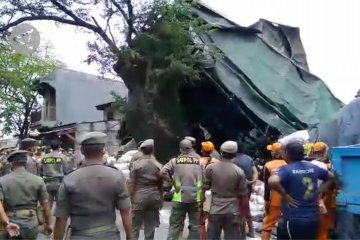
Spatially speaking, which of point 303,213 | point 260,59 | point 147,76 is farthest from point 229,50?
point 303,213

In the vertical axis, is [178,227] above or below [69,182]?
below

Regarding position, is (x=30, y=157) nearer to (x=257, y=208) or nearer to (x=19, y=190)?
(x=257, y=208)

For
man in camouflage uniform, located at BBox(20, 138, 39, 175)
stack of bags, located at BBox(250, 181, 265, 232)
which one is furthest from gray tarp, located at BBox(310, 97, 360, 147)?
man in camouflage uniform, located at BBox(20, 138, 39, 175)

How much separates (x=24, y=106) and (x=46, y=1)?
29.7 metres

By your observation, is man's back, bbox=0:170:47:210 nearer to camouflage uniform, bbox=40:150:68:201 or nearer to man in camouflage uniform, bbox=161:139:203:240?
man in camouflage uniform, bbox=161:139:203:240

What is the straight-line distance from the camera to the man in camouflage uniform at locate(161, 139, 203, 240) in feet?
30.8

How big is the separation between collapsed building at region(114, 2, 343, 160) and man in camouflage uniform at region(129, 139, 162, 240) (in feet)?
23.6

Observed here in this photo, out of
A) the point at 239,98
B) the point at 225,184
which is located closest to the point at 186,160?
the point at 225,184

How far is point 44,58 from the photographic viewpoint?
152 feet

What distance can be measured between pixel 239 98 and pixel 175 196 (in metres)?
7.26

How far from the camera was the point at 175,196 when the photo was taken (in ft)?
31.3

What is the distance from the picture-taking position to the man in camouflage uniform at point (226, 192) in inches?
324

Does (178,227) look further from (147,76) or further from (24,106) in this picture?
(24,106)

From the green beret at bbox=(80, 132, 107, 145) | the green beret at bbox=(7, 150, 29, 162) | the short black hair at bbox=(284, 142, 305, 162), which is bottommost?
the green beret at bbox=(7, 150, 29, 162)
